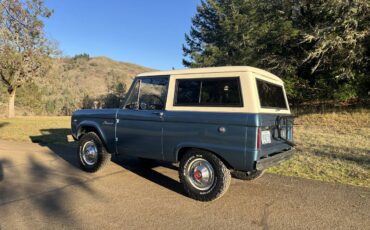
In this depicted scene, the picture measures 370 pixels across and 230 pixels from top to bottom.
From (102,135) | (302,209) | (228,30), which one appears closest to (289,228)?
(302,209)

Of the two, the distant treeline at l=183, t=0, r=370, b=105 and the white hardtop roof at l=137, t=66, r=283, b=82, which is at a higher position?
the distant treeline at l=183, t=0, r=370, b=105

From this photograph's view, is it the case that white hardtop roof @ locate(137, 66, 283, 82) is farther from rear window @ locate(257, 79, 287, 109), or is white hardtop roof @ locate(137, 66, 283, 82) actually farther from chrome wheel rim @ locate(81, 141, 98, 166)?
chrome wheel rim @ locate(81, 141, 98, 166)

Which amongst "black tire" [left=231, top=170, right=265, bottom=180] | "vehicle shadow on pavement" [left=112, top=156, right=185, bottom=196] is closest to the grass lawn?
"black tire" [left=231, top=170, right=265, bottom=180]

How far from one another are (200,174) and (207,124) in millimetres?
839

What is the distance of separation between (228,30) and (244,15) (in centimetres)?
184

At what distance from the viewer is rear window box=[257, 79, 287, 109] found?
534cm

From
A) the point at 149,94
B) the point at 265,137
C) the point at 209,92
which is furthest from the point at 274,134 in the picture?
the point at 149,94

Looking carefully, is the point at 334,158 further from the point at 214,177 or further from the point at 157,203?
the point at 157,203

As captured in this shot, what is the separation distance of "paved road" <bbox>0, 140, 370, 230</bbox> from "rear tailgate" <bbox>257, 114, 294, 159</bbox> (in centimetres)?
81

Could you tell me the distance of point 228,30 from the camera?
2977 cm

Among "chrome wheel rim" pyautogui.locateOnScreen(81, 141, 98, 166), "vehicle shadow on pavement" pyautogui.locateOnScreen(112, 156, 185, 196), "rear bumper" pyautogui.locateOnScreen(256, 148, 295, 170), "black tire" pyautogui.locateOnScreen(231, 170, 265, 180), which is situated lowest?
"vehicle shadow on pavement" pyautogui.locateOnScreen(112, 156, 185, 196)

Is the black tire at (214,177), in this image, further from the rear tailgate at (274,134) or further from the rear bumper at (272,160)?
the rear tailgate at (274,134)

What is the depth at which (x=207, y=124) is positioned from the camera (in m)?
5.24

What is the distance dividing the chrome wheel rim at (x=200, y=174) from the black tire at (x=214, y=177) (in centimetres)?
2
